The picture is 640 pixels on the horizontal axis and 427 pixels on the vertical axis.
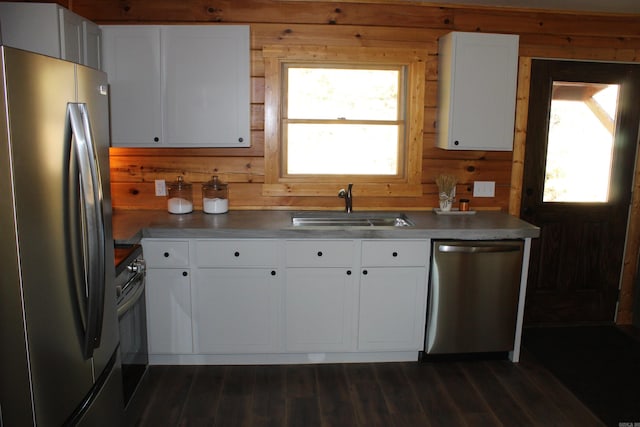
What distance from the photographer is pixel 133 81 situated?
3240mm

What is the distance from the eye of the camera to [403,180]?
12.3 ft

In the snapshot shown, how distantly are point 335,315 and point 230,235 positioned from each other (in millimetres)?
786

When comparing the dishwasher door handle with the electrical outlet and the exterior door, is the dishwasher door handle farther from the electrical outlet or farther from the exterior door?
the electrical outlet

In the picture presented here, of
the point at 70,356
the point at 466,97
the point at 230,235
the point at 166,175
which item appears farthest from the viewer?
the point at 166,175

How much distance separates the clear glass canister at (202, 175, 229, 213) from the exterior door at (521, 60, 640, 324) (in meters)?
2.08

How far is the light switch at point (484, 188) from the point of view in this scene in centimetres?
381

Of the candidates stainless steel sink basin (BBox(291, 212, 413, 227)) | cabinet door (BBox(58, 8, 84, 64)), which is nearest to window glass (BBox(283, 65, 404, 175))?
stainless steel sink basin (BBox(291, 212, 413, 227))

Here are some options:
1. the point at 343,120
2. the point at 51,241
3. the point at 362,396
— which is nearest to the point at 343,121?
the point at 343,120

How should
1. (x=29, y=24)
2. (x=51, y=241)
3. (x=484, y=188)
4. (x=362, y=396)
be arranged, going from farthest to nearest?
(x=484, y=188)
(x=362, y=396)
(x=29, y=24)
(x=51, y=241)

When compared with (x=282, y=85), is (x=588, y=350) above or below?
below

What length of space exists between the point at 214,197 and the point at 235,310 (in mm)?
781

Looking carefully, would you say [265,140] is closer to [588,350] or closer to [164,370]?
[164,370]

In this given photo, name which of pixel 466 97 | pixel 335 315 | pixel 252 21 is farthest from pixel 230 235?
pixel 466 97

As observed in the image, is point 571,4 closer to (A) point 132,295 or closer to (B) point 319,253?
(B) point 319,253
